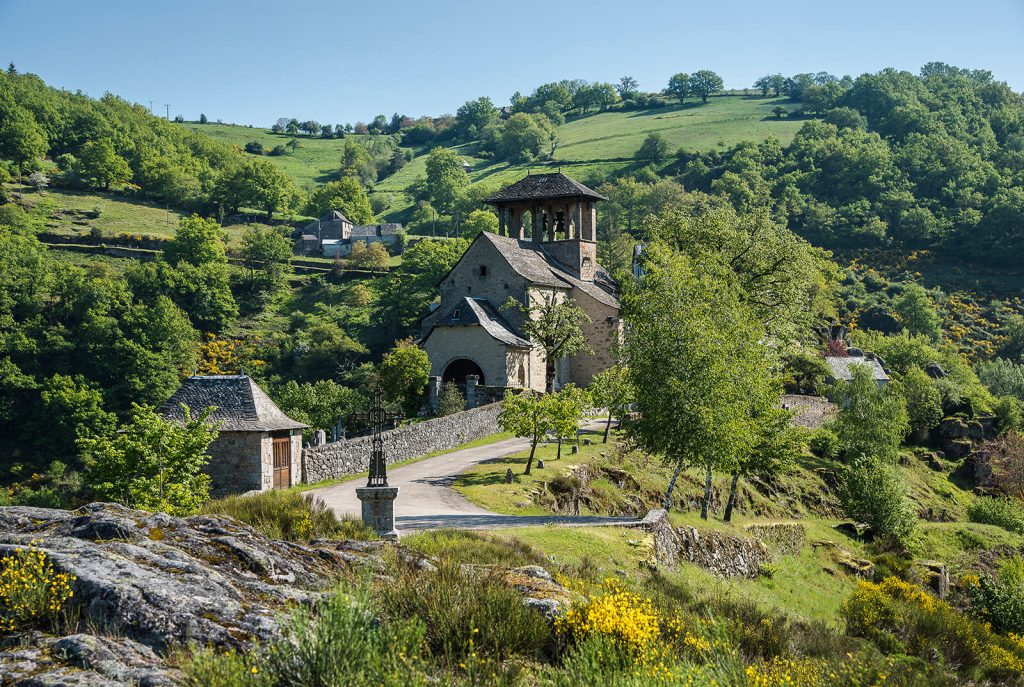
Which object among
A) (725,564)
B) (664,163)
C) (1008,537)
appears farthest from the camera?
(664,163)

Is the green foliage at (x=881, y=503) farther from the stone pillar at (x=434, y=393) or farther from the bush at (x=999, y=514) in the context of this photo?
the stone pillar at (x=434, y=393)

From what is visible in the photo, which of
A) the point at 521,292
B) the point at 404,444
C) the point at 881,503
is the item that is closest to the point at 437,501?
the point at 404,444

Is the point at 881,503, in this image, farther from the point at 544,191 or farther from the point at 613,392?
the point at 544,191

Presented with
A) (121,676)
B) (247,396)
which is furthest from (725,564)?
(121,676)

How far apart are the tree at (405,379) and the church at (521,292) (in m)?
2.90

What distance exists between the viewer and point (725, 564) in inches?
923

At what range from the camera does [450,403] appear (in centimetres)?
4094

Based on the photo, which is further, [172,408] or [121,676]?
[172,408]

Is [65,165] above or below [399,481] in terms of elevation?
above

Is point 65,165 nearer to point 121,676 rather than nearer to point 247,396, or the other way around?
point 247,396

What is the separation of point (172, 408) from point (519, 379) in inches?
938

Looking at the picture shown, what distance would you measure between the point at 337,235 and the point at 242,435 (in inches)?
3804

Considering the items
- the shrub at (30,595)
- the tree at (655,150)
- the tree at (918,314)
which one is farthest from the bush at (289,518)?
the tree at (655,150)

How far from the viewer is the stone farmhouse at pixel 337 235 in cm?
11612
